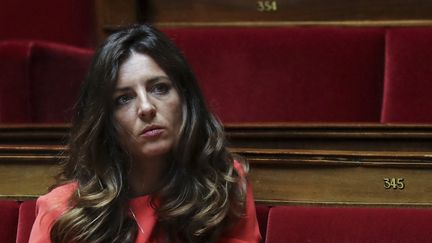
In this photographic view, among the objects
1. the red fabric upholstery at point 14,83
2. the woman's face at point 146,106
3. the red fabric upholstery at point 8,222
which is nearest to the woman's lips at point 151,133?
the woman's face at point 146,106

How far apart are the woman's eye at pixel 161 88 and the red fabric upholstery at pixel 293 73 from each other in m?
0.17

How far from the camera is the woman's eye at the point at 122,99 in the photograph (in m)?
0.37

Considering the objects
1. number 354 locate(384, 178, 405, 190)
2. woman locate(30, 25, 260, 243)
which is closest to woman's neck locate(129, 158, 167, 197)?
woman locate(30, 25, 260, 243)

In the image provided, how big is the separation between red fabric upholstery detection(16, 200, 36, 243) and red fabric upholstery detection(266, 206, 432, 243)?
132 mm

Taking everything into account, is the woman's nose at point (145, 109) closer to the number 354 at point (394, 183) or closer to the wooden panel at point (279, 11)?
the number 354 at point (394, 183)

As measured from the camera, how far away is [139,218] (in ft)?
1.22

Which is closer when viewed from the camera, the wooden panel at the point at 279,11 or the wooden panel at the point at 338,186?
the wooden panel at the point at 338,186

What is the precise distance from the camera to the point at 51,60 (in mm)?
553

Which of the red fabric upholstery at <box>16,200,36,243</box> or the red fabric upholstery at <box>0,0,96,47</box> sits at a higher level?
the red fabric upholstery at <box>0,0,96,47</box>

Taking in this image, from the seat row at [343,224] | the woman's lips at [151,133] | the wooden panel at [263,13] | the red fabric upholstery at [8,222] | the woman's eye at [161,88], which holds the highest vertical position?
the woman's eye at [161,88]

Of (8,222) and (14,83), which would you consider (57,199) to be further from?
(14,83)

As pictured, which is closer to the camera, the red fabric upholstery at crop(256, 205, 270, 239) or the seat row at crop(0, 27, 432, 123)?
the red fabric upholstery at crop(256, 205, 270, 239)

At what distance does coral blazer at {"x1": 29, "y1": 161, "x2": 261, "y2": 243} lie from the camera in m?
0.37

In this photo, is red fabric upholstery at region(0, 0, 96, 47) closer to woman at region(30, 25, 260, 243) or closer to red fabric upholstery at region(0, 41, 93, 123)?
red fabric upholstery at region(0, 41, 93, 123)
